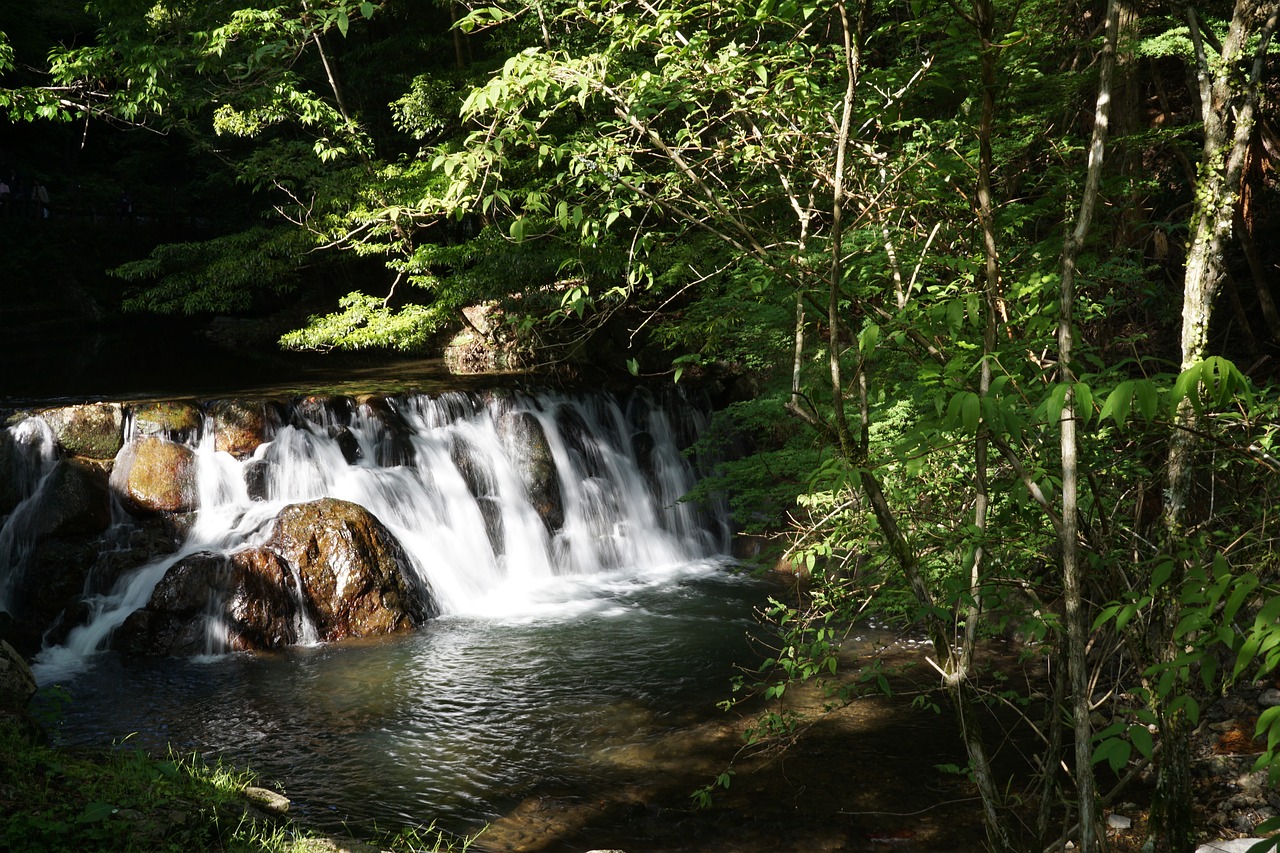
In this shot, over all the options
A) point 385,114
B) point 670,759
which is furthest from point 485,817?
point 385,114

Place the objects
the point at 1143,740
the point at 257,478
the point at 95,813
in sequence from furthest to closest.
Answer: the point at 257,478 → the point at 95,813 → the point at 1143,740

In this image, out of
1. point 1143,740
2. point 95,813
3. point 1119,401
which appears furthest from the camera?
point 95,813

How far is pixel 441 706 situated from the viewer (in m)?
7.39

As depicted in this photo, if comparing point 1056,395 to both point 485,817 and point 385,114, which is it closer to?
point 485,817

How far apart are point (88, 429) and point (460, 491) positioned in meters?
4.19

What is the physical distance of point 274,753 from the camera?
257 inches

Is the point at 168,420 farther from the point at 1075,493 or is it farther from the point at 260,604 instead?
the point at 1075,493

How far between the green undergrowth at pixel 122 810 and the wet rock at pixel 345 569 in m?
4.45

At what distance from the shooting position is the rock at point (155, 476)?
10086 millimetres

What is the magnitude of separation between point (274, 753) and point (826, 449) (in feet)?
16.9

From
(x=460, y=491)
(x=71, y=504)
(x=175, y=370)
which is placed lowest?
(x=460, y=491)

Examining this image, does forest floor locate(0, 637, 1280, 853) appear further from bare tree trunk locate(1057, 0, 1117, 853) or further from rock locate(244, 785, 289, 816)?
bare tree trunk locate(1057, 0, 1117, 853)

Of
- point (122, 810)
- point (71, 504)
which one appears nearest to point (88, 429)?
point (71, 504)

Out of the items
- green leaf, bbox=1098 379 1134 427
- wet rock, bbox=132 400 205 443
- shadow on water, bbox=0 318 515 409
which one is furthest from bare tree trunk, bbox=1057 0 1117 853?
shadow on water, bbox=0 318 515 409
